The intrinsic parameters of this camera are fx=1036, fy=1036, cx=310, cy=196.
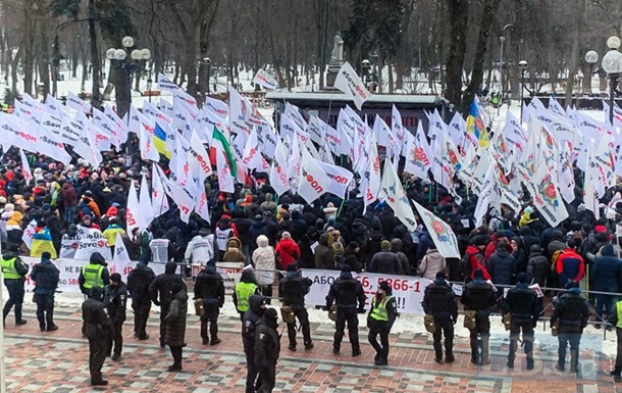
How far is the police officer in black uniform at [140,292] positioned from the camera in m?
14.4

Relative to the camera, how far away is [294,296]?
1406 centimetres

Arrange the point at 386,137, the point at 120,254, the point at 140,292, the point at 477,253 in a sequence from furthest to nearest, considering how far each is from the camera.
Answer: the point at 386,137, the point at 120,254, the point at 477,253, the point at 140,292

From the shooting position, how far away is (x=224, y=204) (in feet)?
64.5

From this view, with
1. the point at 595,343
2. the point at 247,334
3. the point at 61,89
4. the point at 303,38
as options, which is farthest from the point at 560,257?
the point at 61,89

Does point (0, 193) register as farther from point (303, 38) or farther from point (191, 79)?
point (303, 38)

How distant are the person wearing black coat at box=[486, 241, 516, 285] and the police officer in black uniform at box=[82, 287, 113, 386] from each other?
18.0 ft

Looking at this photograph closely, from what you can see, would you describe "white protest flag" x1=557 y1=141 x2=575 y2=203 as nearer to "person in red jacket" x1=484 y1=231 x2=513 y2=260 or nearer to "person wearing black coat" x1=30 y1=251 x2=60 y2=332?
"person in red jacket" x1=484 y1=231 x2=513 y2=260

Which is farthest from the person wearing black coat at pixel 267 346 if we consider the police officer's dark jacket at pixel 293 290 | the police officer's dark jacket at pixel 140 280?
the police officer's dark jacket at pixel 140 280

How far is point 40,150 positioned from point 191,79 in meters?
28.5

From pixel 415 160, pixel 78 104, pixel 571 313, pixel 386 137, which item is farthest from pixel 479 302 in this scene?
pixel 78 104

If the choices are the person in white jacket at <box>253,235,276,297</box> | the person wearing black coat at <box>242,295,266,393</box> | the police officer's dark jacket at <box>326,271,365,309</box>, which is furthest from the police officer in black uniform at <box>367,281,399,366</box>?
the person in white jacket at <box>253,235,276,297</box>

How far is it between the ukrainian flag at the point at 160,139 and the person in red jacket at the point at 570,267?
10542 millimetres

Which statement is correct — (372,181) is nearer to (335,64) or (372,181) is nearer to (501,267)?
(501,267)

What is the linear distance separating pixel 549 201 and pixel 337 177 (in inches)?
154
